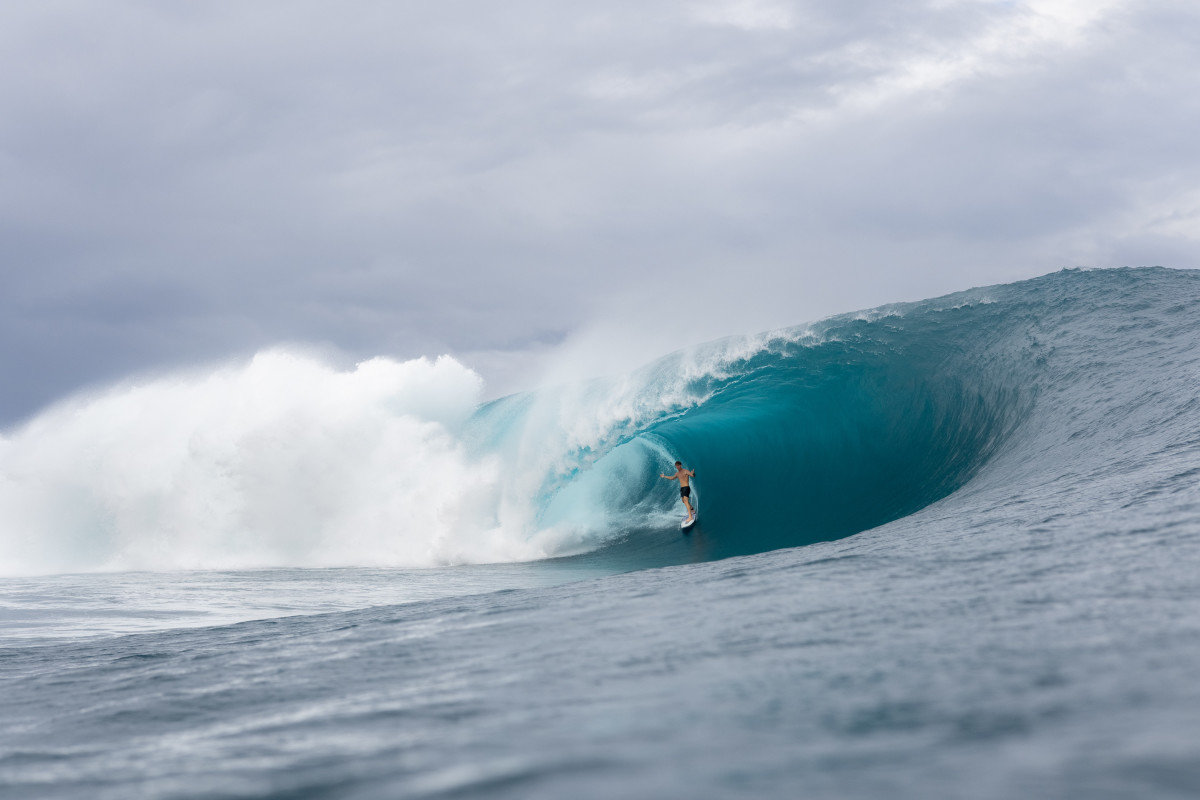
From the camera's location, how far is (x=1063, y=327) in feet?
46.1

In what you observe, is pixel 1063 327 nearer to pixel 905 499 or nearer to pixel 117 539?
pixel 905 499

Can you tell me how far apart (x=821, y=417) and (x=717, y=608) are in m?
11.8

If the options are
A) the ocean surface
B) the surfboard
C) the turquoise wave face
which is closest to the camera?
the ocean surface

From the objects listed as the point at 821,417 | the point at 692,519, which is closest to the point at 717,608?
the point at 692,519

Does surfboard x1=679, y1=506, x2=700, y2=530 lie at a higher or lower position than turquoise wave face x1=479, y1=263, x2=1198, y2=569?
lower

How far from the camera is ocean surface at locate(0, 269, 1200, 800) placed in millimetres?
2352

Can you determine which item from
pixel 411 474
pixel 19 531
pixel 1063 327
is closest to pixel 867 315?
pixel 1063 327

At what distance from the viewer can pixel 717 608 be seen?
179 inches

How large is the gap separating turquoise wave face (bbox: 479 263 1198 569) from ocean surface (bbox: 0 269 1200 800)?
81 millimetres

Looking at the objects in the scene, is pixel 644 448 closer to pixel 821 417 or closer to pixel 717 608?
pixel 821 417

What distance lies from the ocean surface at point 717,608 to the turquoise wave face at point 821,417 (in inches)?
3.2

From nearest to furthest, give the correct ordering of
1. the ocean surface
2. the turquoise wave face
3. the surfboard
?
the ocean surface → the turquoise wave face → the surfboard

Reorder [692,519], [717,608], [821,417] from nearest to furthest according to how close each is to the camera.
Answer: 1. [717,608]
2. [692,519]
3. [821,417]

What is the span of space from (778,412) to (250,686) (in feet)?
43.5
